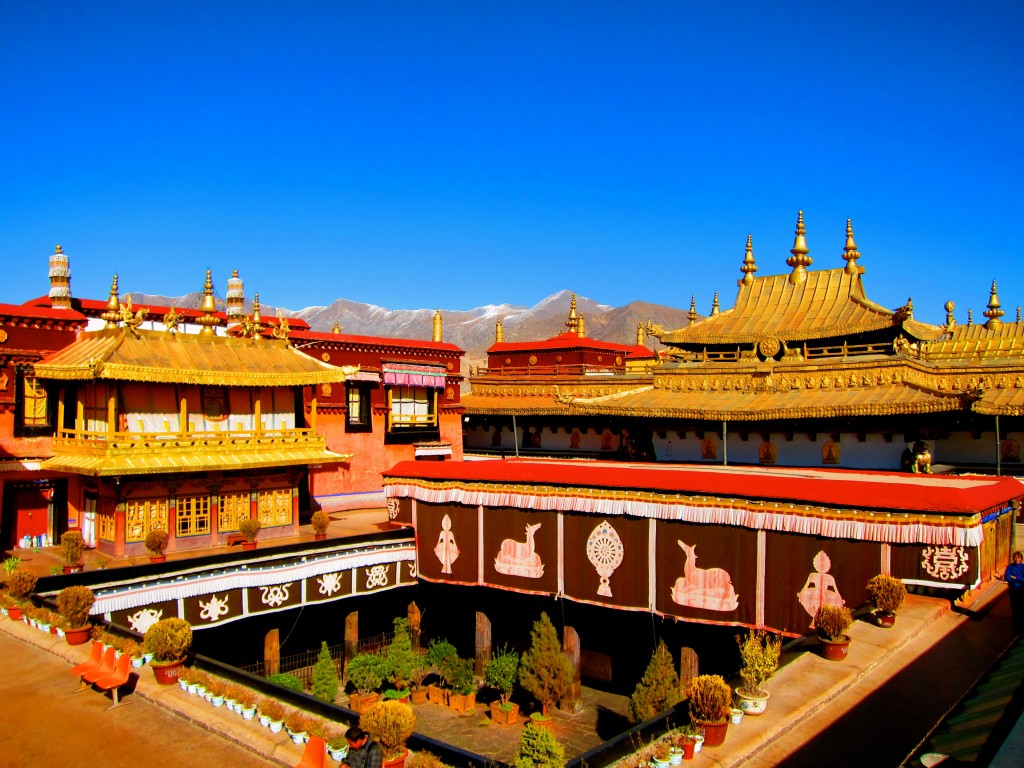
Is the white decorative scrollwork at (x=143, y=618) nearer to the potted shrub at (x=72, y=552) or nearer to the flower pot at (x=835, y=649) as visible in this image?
the potted shrub at (x=72, y=552)

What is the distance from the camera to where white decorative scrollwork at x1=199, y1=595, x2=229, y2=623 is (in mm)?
19031

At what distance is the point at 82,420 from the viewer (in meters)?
21.6

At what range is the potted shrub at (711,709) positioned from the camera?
28.8ft

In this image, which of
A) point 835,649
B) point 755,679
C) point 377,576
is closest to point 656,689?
point 835,649

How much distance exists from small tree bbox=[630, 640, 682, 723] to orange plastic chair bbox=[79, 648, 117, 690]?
9965mm

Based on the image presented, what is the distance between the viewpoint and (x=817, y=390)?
79.6 ft

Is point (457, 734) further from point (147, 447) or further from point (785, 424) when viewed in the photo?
point (785, 424)

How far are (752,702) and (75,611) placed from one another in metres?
11.7

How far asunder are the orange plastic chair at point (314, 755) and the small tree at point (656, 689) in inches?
345

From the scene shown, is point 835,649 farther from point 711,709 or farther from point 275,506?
point 275,506

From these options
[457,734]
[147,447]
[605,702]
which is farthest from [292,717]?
[147,447]

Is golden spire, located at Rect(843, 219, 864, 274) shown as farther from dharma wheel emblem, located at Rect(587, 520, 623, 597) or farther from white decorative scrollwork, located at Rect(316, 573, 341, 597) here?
white decorative scrollwork, located at Rect(316, 573, 341, 597)

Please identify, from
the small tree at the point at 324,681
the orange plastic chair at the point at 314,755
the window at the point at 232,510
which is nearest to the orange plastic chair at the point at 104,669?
the orange plastic chair at the point at 314,755

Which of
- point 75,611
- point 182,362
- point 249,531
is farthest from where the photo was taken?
point 249,531
